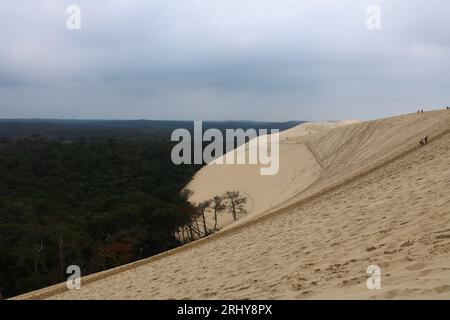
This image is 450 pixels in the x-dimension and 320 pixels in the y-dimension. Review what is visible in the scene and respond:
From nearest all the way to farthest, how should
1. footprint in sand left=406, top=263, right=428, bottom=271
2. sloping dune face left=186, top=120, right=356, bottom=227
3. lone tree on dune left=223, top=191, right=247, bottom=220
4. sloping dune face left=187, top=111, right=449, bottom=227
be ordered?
footprint in sand left=406, top=263, right=428, bottom=271 → sloping dune face left=187, top=111, right=449, bottom=227 → lone tree on dune left=223, top=191, right=247, bottom=220 → sloping dune face left=186, top=120, right=356, bottom=227

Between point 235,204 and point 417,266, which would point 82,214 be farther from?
point 417,266

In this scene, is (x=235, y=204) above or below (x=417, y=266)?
below

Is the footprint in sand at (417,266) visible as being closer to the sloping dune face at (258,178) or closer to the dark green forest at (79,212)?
the dark green forest at (79,212)

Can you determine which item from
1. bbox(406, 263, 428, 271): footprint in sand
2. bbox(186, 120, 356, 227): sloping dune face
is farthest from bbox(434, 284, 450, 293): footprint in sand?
bbox(186, 120, 356, 227): sloping dune face

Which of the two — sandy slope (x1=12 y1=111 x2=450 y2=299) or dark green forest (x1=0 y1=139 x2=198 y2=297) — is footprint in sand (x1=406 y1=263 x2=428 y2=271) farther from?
dark green forest (x1=0 y1=139 x2=198 y2=297)

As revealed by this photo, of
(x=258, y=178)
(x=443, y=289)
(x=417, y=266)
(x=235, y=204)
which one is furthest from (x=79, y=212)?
(x=443, y=289)

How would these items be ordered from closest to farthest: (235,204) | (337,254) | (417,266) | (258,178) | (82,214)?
(417,266), (337,254), (82,214), (235,204), (258,178)

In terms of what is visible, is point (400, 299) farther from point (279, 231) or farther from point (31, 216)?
point (31, 216)
